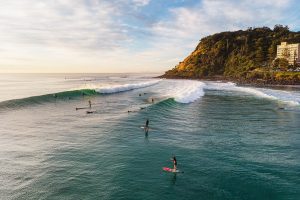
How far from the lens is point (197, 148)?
23875 millimetres

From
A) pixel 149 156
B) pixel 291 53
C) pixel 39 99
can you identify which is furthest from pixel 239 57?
pixel 149 156

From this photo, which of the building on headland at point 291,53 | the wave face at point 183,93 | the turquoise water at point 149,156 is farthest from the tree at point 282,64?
the turquoise water at point 149,156

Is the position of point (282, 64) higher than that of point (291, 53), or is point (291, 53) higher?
point (291, 53)

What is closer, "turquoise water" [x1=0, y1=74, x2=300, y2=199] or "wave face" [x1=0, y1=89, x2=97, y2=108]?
"turquoise water" [x1=0, y1=74, x2=300, y2=199]

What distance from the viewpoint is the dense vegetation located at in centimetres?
13962

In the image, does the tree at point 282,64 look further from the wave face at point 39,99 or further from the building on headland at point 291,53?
the wave face at point 39,99

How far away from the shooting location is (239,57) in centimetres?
16462

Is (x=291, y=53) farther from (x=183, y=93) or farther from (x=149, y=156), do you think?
(x=149, y=156)

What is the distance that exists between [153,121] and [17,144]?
17004mm

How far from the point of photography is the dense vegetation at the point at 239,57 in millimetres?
139625

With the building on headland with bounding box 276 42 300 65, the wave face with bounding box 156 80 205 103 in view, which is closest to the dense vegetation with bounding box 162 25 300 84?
the building on headland with bounding box 276 42 300 65

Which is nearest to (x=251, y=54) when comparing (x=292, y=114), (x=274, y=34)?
(x=274, y=34)

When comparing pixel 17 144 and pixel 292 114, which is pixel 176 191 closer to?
pixel 17 144

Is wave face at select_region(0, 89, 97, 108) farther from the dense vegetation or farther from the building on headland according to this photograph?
the building on headland
